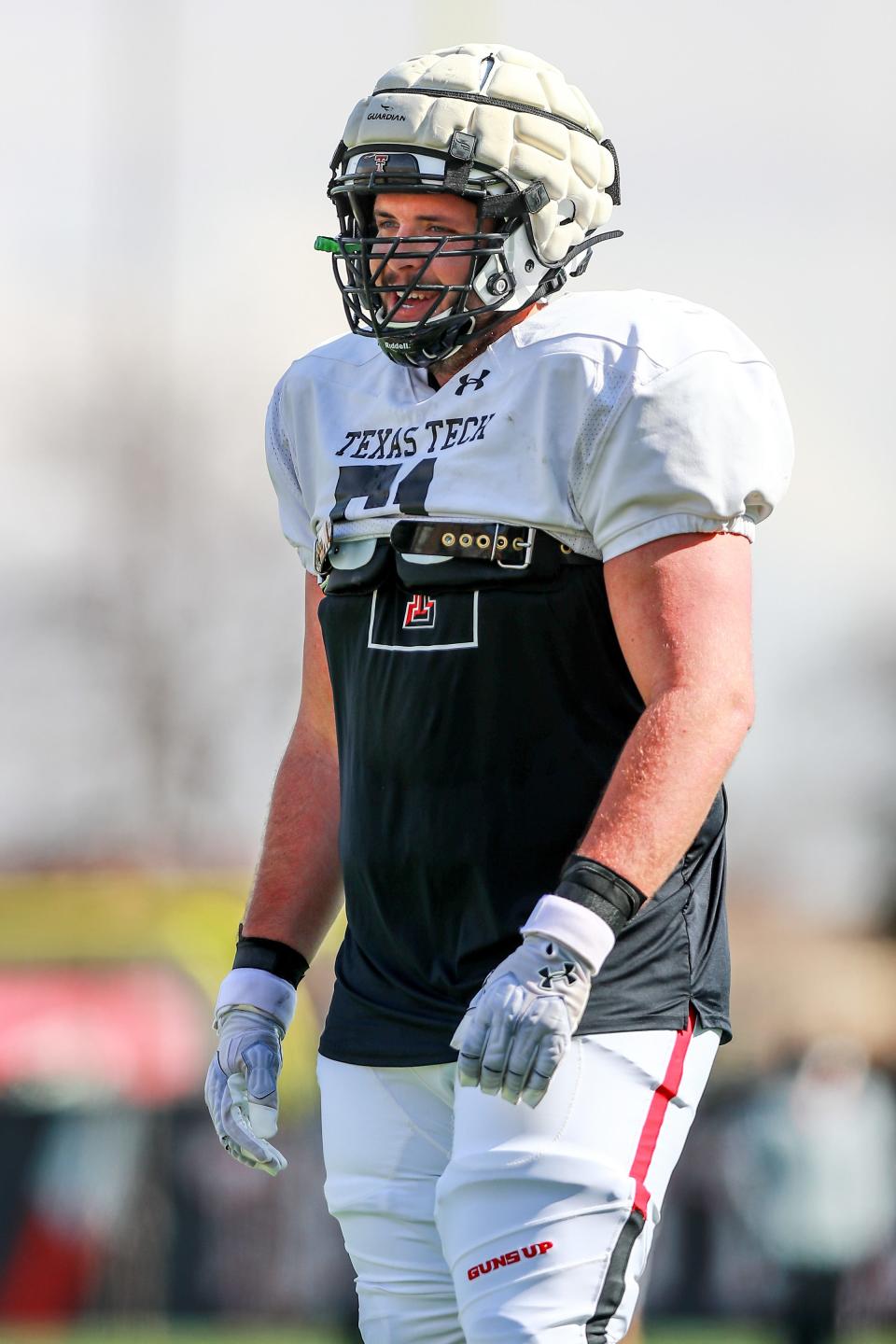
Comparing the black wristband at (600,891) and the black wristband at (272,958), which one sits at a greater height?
the black wristband at (600,891)

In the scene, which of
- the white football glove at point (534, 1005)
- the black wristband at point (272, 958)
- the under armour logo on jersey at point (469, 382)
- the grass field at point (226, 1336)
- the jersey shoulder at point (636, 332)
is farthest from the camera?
the grass field at point (226, 1336)

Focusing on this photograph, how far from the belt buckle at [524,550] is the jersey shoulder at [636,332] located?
0.21m

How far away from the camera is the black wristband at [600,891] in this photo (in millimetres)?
2260

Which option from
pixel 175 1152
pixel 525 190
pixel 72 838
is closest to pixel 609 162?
pixel 525 190

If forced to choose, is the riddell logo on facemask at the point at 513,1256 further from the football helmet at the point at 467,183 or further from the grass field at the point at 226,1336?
the grass field at the point at 226,1336

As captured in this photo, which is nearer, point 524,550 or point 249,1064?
point 524,550

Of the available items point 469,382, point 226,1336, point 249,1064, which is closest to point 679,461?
point 469,382

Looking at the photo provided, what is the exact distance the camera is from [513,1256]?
2.28 metres

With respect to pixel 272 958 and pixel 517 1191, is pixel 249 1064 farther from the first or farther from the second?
pixel 517 1191

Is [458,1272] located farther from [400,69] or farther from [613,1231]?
[400,69]

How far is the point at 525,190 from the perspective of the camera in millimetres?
2631

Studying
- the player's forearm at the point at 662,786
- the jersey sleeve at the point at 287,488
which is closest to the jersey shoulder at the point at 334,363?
the jersey sleeve at the point at 287,488

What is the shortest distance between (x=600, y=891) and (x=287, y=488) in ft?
2.77

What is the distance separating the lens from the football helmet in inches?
102
